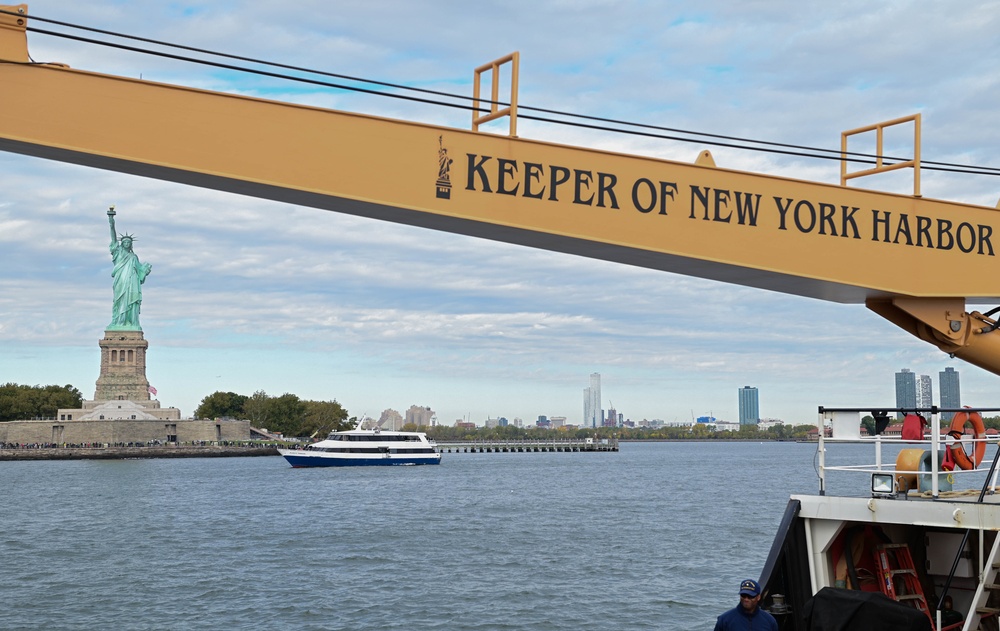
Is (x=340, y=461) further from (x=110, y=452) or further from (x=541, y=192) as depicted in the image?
(x=541, y=192)

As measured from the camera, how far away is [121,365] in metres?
140

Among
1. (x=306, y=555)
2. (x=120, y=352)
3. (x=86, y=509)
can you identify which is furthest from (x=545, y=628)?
(x=120, y=352)

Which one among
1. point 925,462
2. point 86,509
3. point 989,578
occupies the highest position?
point 925,462

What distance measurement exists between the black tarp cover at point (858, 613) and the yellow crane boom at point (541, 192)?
267 centimetres

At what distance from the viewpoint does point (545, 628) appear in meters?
22.8

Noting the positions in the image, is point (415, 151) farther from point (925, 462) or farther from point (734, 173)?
point (925, 462)

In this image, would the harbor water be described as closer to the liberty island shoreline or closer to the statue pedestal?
the liberty island shoreline

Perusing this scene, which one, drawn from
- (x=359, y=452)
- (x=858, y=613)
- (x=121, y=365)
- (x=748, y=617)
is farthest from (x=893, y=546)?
(x=121, y=365)

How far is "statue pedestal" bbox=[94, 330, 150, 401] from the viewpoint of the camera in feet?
456

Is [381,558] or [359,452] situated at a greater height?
[359,452]

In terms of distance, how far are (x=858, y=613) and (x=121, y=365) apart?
143m

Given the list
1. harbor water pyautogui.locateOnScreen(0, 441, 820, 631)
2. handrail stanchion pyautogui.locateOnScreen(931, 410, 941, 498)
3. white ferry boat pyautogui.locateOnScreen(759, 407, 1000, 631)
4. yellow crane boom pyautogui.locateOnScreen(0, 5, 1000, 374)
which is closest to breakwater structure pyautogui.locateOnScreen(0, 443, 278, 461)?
harbor water pyautogui.locateOnScreen(0, 441, 820, 631)

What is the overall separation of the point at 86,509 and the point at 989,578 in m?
57.5

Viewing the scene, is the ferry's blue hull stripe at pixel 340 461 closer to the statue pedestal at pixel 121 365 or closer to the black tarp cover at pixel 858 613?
the statue pedestal at pixel 121 365
